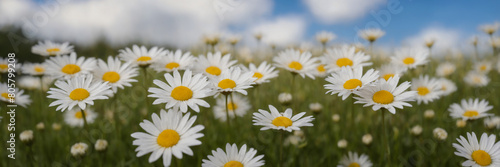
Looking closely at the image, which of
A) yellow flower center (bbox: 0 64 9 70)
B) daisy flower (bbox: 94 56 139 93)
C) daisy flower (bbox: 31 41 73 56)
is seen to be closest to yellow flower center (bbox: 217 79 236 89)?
daisy flower (bbox: 94 56 139 93)

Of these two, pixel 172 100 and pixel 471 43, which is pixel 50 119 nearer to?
pixel 172 100

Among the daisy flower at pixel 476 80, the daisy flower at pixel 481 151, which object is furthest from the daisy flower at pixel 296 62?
the daisy flower at pixel 476 80

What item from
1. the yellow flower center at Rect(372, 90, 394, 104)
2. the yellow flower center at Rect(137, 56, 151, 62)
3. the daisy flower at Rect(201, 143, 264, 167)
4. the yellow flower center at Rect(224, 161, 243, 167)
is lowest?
the yellow flower center at Rect(224, 161, 243, 167)

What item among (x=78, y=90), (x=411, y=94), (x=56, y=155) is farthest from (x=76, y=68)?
(x=411, y=94)

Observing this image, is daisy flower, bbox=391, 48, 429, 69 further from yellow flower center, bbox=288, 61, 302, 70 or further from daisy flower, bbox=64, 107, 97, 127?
daisy flower, bbox=64, 107, 97, 127

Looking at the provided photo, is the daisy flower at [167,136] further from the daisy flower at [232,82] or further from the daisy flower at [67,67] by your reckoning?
the daisy flower at [67,67]

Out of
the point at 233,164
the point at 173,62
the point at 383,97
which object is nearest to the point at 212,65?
the point at 173,62
